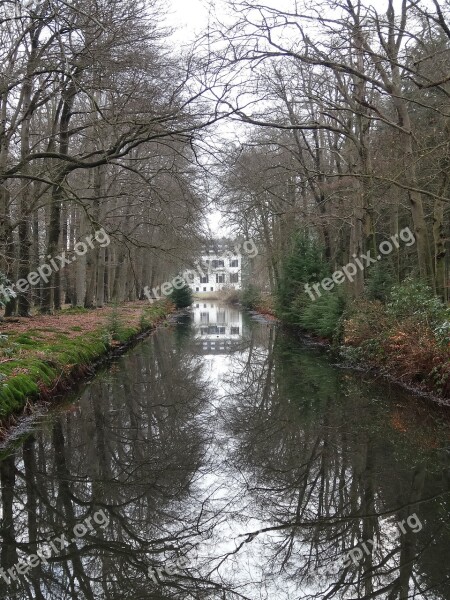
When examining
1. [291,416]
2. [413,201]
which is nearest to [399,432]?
[291,416]

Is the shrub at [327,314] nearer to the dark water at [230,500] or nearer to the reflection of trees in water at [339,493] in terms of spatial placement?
the reflection of trees in water at [339,493]

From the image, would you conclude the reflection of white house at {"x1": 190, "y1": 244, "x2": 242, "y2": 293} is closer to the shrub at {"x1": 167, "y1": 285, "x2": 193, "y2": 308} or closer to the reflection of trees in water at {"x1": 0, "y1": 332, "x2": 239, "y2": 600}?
the shrub at {"x1": 167, "y1": 285, "x2": 193, "y2": 308}

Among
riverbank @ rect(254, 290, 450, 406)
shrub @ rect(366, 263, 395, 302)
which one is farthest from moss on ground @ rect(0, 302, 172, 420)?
shrub @ rect(366, 263, 395, 302)

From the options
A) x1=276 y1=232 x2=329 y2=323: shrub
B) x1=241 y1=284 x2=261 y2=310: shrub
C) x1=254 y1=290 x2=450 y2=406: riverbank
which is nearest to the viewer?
x1=254 y1=290 x2=450 y2=406: riverbank

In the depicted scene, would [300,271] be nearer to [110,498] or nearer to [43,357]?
[43,357]

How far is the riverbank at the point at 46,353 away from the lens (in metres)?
8.90

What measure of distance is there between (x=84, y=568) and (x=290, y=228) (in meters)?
23.5

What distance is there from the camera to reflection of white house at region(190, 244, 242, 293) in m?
37.5

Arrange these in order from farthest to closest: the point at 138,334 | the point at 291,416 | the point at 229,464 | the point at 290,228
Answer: the point at 290,228
the point at 138,334
the point at 291,416
the point at 229,464

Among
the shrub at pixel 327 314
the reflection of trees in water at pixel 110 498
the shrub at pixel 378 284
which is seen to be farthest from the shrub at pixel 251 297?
the reflection of trees in water at pixel 110 498

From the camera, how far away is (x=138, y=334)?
2412 cm

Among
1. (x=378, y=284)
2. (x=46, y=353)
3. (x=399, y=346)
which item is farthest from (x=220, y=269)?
(x=46, y=353)

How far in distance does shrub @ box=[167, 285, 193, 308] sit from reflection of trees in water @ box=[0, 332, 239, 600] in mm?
40582

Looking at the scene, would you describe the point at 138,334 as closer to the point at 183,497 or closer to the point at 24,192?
the point at 24,192
